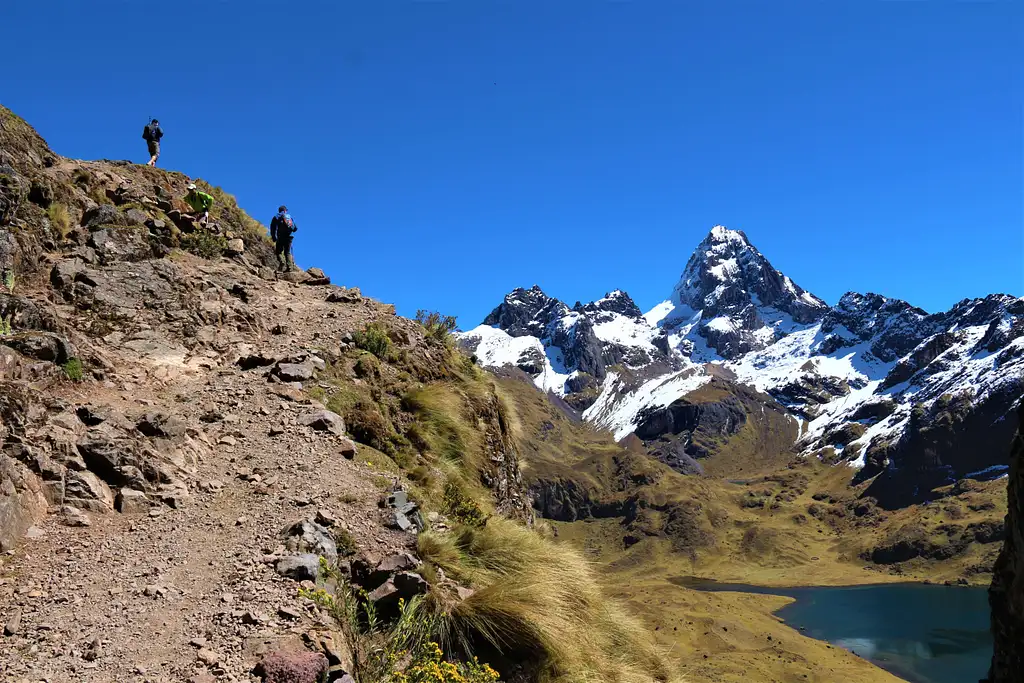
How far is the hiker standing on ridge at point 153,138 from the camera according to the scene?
2612 centimetres

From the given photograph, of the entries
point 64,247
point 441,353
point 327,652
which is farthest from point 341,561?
point 64,247

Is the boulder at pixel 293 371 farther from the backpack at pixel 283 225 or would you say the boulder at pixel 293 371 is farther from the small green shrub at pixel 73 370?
the backpack at pixel 283 225

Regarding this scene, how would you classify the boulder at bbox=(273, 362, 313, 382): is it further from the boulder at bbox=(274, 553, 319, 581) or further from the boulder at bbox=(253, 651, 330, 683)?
the boulder at bbox=(253, 651, 330, 683)

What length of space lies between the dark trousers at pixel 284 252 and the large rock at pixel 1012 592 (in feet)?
71.6

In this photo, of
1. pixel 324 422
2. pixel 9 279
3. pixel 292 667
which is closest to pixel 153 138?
pixel 9 279

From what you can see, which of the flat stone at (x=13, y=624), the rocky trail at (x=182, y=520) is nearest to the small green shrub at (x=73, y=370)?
the rocky trail at (x=182, y=520)

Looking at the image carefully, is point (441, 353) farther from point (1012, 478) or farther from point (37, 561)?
point (1012, 478)

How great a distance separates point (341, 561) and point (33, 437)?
5.06 metres

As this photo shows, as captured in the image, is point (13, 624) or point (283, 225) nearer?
point (13, 624)

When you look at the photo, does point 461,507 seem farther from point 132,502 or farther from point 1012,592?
point 1012,592

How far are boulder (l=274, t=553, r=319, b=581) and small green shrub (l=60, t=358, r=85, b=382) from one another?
645cm

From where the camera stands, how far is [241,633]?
7215 mm

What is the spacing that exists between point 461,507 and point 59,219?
13590 millimetres

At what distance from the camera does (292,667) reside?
6785mm
